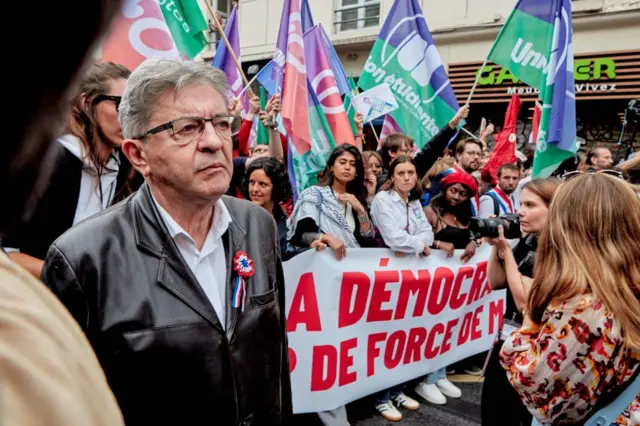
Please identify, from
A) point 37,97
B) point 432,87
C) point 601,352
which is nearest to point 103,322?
point 37,97

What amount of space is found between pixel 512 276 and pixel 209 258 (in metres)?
1.77

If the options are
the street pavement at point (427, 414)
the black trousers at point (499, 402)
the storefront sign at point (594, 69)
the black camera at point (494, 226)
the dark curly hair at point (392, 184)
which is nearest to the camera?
the black trousers at point (499, 402)

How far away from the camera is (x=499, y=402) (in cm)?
272

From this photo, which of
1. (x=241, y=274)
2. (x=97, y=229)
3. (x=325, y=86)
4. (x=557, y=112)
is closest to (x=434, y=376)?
(x=557, y=112)

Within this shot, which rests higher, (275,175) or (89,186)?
(89,186)

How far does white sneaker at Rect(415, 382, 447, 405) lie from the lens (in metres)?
4.14

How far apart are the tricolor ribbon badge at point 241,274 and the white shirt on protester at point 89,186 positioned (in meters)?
0.79

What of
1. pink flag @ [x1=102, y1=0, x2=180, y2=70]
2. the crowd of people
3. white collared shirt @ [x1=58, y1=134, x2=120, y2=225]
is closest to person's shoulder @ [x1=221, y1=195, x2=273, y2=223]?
the crowd of people

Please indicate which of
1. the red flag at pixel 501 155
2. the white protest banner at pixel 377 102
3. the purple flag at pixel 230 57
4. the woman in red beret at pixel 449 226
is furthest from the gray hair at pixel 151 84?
the red flag at pixel 501 155

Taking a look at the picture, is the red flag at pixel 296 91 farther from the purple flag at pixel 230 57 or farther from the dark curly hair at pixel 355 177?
the purple flag at pixel 230 57

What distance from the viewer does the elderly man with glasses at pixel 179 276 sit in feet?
4.55

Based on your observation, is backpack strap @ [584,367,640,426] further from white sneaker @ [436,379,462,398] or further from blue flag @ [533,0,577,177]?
blue flag @ [533,0,577,177]

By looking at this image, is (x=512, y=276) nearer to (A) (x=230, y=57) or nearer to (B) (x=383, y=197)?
(B) (x=383, y=197)

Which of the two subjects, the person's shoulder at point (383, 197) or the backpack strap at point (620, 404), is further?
the person's shoulder at point (383, 197)
